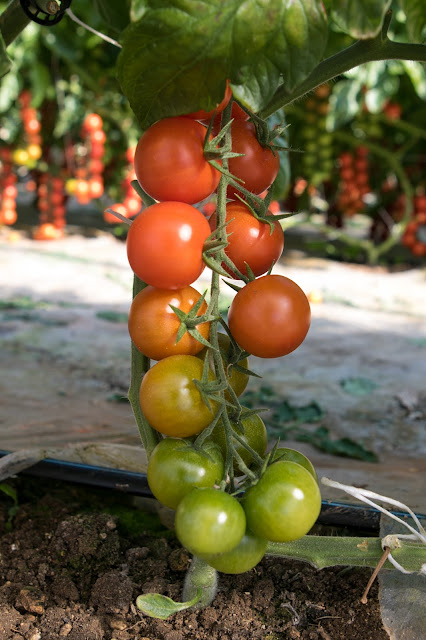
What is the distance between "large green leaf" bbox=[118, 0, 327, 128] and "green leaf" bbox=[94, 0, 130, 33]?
8.3 inches

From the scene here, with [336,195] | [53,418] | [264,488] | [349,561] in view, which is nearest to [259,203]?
[264,488]

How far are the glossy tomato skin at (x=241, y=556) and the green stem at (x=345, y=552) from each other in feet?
0.37

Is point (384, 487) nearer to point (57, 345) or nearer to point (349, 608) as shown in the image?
point (349, 608)

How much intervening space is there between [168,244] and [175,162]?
82 millimetres

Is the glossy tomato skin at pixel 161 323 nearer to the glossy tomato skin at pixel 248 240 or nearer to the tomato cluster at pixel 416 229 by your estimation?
the glossy tomato skin at pixel 248 240

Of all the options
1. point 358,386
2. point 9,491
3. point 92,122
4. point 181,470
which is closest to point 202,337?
point 181,470

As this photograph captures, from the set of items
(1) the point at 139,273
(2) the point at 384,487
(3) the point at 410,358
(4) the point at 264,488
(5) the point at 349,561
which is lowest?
(3) the point at 410,358

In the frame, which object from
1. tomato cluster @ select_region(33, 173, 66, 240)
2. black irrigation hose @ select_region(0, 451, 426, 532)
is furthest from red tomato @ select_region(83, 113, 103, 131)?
black irrigation hose @ select_region(0, 451, 426, 532)

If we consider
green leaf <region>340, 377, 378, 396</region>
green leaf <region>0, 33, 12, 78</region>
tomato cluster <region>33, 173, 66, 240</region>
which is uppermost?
green leaf <region>0, 33, 12, 78</region>

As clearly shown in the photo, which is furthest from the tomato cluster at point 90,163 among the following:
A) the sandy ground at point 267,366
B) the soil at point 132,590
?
the soil at point 132,590

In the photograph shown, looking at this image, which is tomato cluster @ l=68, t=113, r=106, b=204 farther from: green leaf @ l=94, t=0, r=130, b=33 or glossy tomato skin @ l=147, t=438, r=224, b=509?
glossy tomato skin @ l=147, t=438, r=224, b=509

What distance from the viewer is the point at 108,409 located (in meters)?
1.62

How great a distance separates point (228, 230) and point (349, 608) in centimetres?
48

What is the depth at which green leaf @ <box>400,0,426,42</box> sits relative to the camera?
1.89 ft
